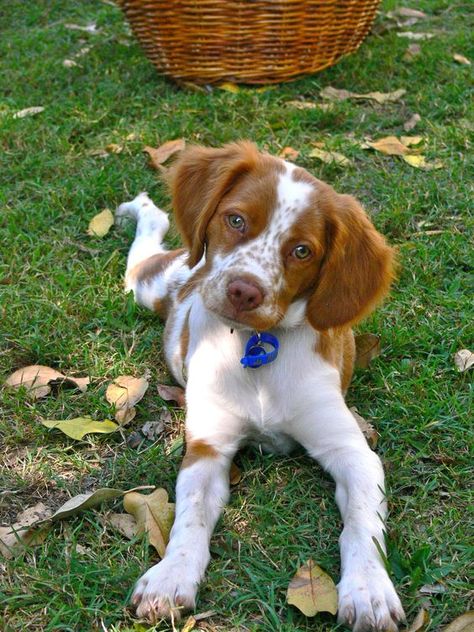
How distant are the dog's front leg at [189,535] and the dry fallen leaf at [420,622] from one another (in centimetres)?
65

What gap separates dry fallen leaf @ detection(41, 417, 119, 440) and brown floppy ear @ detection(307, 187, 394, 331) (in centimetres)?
90

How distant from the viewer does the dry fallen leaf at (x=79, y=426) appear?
10.8 feet

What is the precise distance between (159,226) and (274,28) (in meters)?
2.08

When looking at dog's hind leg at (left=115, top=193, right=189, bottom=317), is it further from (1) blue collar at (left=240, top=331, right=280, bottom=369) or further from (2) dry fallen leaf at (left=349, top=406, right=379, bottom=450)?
(2) dry fallen leaf at (left=349, top=406, right=379, bottom=450)

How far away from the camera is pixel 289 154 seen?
17.3ft

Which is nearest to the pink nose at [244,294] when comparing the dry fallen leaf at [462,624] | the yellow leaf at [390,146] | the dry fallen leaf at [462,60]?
the dry fallen leaf at [462,624]

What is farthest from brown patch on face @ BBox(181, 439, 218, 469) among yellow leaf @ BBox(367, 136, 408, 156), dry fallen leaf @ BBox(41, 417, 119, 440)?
yellow leaf @ BBox(367, 136, 408, 156)

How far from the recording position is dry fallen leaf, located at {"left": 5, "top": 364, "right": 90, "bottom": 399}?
3.55 metres

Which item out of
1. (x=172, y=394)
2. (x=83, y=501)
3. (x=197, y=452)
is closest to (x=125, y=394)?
(x=172, y=394)

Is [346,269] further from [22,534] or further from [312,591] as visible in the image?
[22,534]

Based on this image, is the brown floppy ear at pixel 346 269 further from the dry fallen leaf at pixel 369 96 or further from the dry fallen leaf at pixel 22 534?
the dry fallen leaf at pixel 369 96

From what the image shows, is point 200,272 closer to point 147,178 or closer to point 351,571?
point 351,571

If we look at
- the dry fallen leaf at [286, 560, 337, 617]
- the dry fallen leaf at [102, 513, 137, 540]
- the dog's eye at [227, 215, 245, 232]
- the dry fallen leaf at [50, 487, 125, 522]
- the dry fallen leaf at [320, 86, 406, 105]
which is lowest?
the dry fallen leaf at [320, 86, 406, 105]

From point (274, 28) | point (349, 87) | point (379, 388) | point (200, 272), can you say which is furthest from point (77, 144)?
point (379, 388)
